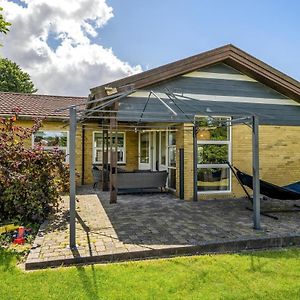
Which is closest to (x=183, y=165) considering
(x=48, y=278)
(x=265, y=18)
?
(x=265, y=18)

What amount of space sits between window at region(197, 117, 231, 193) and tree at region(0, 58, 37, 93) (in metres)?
33.1

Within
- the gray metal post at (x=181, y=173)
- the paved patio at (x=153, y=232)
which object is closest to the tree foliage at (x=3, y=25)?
the paved patio at (x=153, y=232)

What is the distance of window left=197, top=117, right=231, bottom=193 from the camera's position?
10.6m

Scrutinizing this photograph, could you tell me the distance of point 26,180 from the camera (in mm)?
7277

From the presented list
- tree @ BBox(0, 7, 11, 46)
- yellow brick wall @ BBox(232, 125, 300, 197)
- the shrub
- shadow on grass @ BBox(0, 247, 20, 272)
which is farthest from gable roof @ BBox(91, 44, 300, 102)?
shadow on grass @ BBox(0, 247, 20, 272)

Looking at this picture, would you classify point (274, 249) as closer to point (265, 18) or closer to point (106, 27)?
point (265, 18)

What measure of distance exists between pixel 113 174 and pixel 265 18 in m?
7.77

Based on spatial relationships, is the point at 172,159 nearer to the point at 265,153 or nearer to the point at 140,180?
the point at 140,180

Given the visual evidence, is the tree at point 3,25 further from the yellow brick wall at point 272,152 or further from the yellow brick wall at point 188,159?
the yellow brick wall at point 272,152

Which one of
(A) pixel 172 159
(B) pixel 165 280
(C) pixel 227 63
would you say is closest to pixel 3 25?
(B) pixel 165 280

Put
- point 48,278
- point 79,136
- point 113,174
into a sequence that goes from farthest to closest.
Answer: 1. point 79,136
2. point 113,174
3. point 48,278

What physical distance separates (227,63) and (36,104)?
36.3 feet

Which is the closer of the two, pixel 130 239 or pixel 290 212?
Answer: pixel 130 239

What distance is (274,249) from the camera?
5746 millimetres
